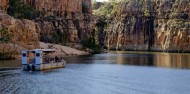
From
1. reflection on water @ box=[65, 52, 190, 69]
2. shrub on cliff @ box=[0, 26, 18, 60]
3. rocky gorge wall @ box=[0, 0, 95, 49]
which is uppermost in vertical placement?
rocky gorge wall @ box=[0, 0, 95, 49]

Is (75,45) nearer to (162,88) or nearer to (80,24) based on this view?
(80,24)

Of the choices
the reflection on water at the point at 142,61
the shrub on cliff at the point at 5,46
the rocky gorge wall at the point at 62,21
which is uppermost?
the rocky gorge wall at the point at 62,21

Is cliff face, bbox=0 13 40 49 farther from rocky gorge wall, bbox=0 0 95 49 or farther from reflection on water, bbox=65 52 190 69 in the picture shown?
rocky gorge wall, bbox=0 0 95 49

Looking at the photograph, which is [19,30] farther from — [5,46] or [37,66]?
[37,66]

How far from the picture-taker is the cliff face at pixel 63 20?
16400cm

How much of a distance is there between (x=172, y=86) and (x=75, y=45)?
11186 centimetres

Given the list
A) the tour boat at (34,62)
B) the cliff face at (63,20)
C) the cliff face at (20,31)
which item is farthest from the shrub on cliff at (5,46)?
the cliff face at (63,20)

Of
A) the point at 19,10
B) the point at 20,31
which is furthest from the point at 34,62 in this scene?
the point at 19,10

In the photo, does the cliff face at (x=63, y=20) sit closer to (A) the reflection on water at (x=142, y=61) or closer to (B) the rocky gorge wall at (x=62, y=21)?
(B) the rocky gorge wall at (x=62, y=21)

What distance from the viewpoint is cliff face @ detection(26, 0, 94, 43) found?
164 m

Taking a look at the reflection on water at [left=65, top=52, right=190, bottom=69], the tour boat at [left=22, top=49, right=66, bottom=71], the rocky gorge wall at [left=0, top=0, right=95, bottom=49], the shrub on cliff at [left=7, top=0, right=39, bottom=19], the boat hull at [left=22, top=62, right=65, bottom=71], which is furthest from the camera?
the rocky gorge wall at [left=0, top=0, right=95, bottom=49]

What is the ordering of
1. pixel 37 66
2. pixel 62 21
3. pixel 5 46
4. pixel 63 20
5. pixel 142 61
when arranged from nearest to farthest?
pixel 37 66 < pixel 5 46 < pixel 142 61 < pixel 62 21 < pixel 63 20

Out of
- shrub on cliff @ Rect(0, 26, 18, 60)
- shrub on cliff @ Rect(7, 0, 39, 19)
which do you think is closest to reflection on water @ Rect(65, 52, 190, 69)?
shrub on cliff @ Rect(0, 26, 18, 60)

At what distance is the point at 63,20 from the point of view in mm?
174750
